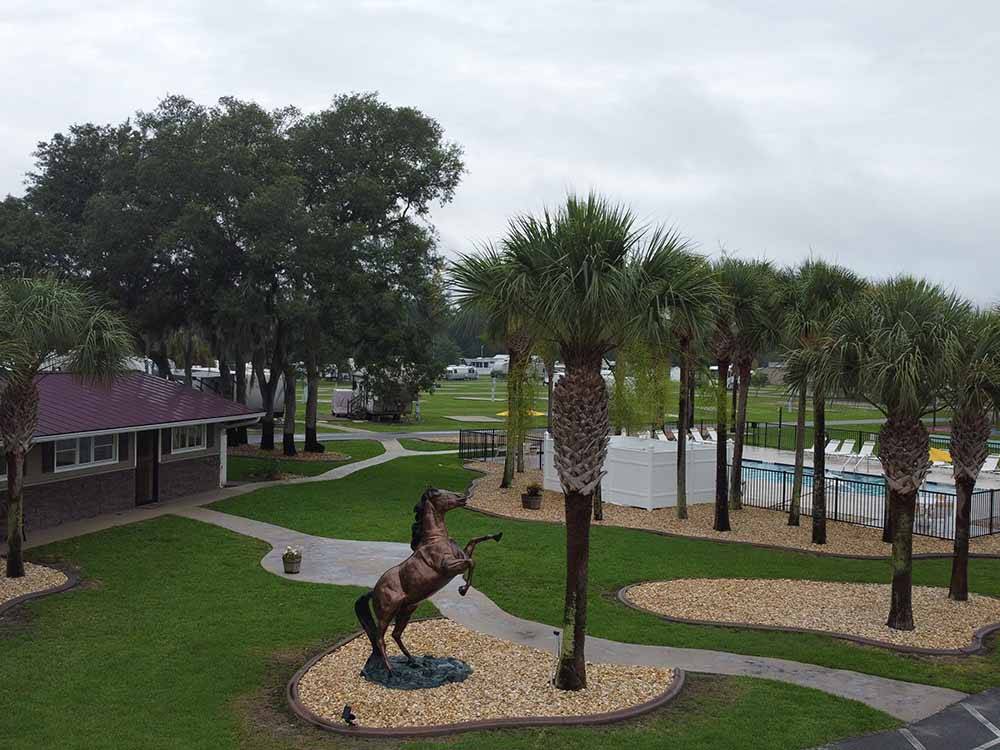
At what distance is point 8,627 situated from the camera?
13758 mm

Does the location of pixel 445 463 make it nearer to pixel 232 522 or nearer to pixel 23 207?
pixel 232 522

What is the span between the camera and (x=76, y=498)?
22.8 m

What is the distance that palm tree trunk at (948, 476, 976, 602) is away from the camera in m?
16.1

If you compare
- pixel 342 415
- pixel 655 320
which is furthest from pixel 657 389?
pixel 342 415

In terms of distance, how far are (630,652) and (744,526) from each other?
1182 centimetres

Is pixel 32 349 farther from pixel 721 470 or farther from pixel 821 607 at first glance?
pixel 721 470

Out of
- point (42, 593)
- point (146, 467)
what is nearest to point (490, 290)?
point (42, 593)

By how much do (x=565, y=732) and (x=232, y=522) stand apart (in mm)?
15313

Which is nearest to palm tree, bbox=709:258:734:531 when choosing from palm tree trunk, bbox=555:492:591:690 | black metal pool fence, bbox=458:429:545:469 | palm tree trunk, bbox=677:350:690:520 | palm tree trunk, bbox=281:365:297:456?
palm tree trunk, bbox=677:350:690:520

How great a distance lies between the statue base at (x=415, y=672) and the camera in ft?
36.9

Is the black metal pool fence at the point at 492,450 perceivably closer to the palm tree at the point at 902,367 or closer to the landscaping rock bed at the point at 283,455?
the landscaping rock bed at the point at 283,455

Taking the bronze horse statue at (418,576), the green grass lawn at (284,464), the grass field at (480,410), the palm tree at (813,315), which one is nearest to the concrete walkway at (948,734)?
the bronze horse statue at (418,576)

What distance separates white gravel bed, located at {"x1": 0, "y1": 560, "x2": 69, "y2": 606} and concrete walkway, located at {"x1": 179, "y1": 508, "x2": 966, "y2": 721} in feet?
13.1

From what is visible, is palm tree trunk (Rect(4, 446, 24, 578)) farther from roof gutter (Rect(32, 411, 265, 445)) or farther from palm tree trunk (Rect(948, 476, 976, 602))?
palm tree trunk (Rect(948, 476, 976, 602))
